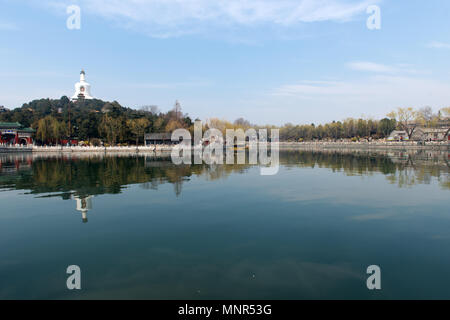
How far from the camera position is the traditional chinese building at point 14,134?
208ft

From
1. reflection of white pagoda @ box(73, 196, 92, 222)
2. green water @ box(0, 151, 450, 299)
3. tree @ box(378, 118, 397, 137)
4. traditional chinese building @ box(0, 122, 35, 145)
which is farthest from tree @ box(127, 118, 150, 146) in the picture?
tree @ box(378, 118, 397, 137)

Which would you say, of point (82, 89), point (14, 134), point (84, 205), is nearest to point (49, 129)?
point (14, 134)

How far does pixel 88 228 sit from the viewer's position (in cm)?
956

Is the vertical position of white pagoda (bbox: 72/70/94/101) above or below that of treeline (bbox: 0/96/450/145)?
above

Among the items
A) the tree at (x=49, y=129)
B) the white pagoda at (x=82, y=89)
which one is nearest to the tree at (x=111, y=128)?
the tree at (x=49, y=129)

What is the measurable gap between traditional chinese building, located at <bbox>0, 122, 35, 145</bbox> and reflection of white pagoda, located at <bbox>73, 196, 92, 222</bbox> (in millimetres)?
64082

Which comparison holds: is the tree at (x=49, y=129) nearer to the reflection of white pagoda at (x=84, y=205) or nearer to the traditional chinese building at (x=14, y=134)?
the traditional chinese building at (x=14, y=134)

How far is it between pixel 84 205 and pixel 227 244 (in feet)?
26.1

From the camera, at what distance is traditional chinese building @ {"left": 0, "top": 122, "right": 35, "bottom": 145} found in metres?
63.4

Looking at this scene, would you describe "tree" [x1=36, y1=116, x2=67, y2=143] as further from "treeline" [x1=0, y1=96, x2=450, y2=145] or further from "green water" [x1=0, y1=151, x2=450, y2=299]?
"green water" [x1=0, y1=151, x2=450, y2=299]

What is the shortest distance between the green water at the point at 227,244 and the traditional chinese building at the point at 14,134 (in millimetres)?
61559
